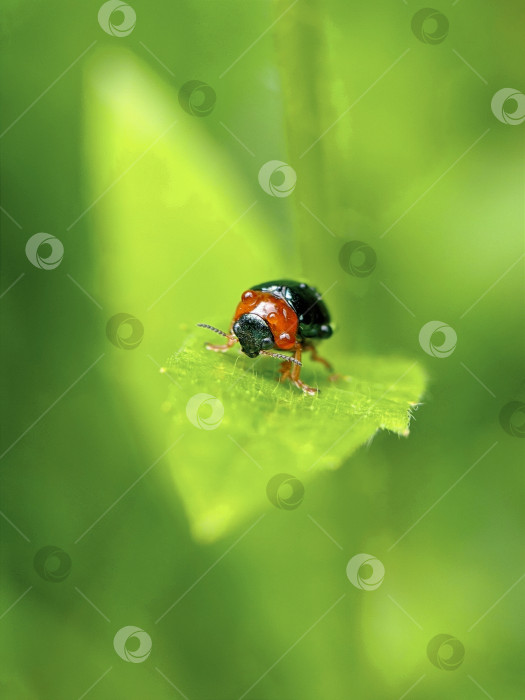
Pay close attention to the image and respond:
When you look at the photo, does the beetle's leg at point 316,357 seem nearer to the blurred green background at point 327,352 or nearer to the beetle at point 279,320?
the beetle at point 279,320

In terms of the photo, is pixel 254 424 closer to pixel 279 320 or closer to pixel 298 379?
pixel 298 379

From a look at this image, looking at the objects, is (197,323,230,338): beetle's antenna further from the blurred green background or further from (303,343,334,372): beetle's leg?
(303,343,334,372): beetle's leg

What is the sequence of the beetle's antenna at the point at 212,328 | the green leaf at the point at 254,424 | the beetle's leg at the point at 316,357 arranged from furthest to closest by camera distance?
1. the beetle's leg at the point at 316,357
2. the beetle's antenna at the point at 212,328
3. the green leaf at the point at 254,424

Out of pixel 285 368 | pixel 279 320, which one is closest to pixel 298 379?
pixel 285 368

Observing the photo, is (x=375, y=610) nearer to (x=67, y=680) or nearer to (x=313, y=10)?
(x=67, y=680)

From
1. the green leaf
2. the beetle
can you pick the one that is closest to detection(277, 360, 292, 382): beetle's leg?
the beetle

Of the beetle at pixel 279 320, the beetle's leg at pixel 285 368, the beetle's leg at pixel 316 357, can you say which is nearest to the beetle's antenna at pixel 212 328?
the beetle at pixel 279 320

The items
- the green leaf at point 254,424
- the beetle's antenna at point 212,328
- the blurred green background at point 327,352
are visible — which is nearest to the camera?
the green leaf at point 254,424
